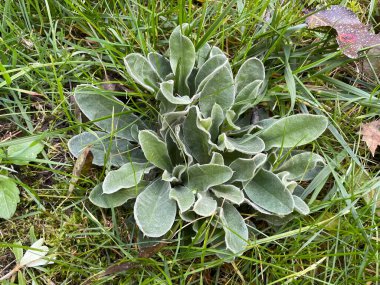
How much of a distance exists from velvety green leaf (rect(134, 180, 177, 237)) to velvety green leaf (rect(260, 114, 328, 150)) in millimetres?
385

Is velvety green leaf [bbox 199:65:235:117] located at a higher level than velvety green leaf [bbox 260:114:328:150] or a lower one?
higher

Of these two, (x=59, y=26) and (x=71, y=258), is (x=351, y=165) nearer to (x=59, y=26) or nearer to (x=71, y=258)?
(x=71, y=258)

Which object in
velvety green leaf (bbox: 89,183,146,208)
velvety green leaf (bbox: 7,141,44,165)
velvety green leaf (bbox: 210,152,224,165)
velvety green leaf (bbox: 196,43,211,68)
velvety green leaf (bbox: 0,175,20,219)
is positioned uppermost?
velvety green leaf (bbox: 196,43,211,68)

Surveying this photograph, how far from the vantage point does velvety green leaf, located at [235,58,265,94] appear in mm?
1688

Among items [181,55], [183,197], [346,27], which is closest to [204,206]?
[183,197]

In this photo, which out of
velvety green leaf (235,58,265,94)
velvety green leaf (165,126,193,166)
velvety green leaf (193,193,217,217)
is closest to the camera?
velvety green leaf (193,193,217,217)

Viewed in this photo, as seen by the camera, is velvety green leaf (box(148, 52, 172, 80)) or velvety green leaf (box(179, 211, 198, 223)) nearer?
velvety green leaf (box(179, 211, 198, 223))

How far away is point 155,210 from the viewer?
5.01 feet

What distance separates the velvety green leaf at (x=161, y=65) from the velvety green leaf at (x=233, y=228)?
50cm

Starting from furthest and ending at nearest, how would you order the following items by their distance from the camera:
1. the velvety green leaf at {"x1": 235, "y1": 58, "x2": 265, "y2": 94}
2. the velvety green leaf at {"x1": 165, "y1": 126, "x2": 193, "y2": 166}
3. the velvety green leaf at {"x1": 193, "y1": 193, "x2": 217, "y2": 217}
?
the velvety green leaf at {"x1": 235, "y1": 58, "x2": 265, "y2": 94}, the velvety green leaf at {"x1": 165, "y1": 126, "x2": 193, "y2": 166}, the velvety green leaf at {"x1": 193, "y1": 193, "x2": 217, "y2": 217}

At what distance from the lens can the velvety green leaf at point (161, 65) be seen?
1.69 meters

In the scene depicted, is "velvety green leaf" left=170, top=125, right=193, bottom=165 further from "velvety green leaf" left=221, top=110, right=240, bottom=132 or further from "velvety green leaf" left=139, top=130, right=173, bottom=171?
"velvety green leaf" left=221, top=110, right=240, bottom=132

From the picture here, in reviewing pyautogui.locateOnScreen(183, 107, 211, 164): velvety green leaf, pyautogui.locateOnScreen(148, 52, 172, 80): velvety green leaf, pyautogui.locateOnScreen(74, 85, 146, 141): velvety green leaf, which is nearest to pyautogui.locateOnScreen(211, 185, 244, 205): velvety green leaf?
pyautogui.locateOnScreen(183, 107, 211, 164): velvety green leaf

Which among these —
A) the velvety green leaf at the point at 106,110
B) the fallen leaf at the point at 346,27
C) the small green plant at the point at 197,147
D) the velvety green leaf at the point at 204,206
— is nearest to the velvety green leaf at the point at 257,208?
the small green plant at the point at 197,147
